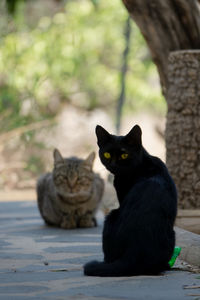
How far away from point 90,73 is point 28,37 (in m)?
2.04

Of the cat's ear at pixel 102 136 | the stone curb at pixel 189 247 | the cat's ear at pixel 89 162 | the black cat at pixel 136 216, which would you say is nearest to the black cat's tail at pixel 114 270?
the black cat at pixel 136 216

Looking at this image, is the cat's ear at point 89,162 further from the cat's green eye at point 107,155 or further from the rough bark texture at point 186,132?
the cat's green eye at point 107,155

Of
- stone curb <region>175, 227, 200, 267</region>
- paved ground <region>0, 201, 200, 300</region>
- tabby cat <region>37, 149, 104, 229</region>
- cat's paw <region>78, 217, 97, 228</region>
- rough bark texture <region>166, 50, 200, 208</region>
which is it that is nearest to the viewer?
paved ground <region>0, 201, 200, 300</region>

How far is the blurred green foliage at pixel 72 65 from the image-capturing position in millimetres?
14391

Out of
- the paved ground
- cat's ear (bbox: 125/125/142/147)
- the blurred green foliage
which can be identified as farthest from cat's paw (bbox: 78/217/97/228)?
the blurred green foliage

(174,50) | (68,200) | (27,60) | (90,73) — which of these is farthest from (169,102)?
(90,73)

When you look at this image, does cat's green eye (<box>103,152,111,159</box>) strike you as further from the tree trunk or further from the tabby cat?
the tree trunk

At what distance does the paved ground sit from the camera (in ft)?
9.59

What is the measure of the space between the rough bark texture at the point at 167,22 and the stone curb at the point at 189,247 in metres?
3.32

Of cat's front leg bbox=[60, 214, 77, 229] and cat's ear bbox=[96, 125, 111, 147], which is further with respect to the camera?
cat's front leg bbox=[60, 214, 77, 229]

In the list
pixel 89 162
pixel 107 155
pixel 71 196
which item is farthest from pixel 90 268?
pixel 89 162

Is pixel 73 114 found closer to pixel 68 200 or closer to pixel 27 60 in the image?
pixel 27 60

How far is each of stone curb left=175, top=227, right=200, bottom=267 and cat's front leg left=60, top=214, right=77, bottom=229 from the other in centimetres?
197

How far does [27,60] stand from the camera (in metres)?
14.6
